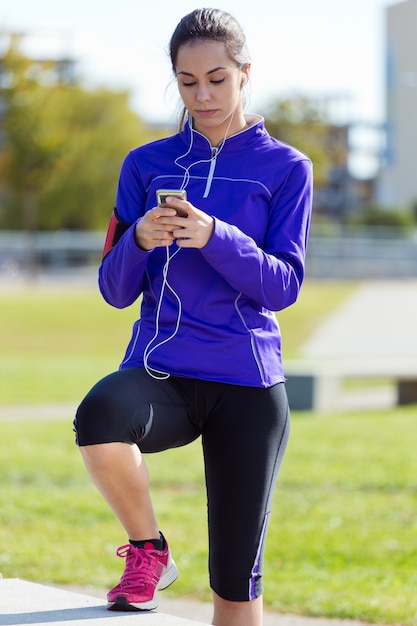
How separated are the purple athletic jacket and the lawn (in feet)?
7.62

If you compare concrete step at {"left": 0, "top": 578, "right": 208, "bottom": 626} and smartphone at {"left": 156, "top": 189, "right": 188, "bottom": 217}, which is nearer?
smartphone at {"left": 156, "top": 189, "right": 188, "bottom": 217}

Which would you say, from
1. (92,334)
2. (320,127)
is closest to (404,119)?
(92,334)

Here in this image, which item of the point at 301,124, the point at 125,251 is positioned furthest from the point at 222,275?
the point at 301,124

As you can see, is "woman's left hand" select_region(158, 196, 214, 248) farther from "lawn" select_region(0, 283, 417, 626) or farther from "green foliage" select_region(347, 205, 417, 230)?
"green foliage" select_region(347, 205, 417, 230)

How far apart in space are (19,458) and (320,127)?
3381 centimetres

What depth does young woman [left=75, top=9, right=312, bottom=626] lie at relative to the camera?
2.95 metres

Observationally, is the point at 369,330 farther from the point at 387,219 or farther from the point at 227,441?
the point at 387,219

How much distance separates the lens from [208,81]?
2.97 meters

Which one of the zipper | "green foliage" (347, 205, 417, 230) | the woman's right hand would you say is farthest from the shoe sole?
"green foliage" (347, 205, 417, 230)

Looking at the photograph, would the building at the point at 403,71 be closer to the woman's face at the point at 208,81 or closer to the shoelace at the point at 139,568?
the woman's face at the point at 208,81

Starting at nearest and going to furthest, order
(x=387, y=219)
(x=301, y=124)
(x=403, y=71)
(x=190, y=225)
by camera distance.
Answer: (x=190, y=225) < (x=403, y=71) < (x=301, y=124) < (x=387, y=219)

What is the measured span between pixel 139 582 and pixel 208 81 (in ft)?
4.32

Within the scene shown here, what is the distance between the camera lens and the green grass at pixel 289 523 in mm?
5512

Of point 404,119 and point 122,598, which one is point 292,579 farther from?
point 404,119
